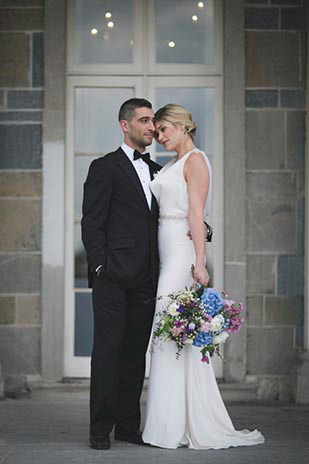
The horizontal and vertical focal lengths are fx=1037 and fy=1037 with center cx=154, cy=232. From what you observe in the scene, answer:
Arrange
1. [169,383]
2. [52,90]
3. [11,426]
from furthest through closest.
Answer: [52,90]
[11,426]
[169,383]

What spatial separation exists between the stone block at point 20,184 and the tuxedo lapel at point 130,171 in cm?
170

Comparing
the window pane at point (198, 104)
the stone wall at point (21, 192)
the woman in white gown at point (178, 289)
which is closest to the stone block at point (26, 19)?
the stone wall at point (21, 192)

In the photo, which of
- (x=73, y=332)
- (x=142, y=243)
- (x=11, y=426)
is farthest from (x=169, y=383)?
(x=73, y=332)

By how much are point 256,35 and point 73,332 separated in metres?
2.47

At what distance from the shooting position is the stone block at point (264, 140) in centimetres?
730

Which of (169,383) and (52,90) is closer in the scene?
(169,383)

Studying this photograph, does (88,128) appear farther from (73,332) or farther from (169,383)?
(169,383)

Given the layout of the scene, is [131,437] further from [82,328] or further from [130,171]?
[82,328]

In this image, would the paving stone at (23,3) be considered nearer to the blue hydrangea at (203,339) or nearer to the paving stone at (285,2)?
the paving stone at (285,2)

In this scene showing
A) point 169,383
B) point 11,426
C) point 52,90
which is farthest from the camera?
point 52,90

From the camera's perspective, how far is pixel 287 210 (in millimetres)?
7309

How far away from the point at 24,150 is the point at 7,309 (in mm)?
1123

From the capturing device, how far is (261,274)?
730 centimetres

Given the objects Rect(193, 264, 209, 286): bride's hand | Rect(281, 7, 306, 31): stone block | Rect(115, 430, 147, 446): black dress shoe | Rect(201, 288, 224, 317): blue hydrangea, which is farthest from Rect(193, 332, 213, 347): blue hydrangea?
Rect(281, 7, 306, 31): stone block
